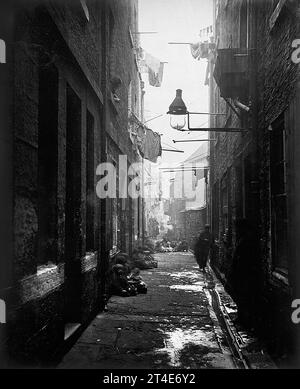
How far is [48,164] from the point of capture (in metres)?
4.42

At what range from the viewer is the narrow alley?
181 inches

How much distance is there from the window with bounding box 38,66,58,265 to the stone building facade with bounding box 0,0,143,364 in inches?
0.4

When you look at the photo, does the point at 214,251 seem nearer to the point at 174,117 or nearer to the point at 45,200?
the point at 174,117

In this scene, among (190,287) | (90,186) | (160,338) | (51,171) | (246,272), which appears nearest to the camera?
(51,171)

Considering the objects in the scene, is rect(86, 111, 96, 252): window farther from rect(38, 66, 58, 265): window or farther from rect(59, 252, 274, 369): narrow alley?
rect(38, 66, 58, 265): window

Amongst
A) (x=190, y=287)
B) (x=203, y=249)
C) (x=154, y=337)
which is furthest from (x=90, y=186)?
(x=203, y=249)

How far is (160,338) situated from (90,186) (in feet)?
9.12

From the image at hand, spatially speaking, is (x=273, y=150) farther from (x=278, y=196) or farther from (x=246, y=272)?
(x=246, y=272)

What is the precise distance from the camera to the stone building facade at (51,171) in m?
3.09

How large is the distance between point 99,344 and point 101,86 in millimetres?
4750

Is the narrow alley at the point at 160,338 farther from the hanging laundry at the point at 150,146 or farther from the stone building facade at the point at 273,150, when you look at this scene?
the hanging laundry at the point at 150,146

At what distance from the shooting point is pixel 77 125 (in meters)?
5.76
